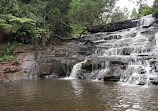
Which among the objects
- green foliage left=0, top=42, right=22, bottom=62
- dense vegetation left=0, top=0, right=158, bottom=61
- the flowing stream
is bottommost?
the flowing stream

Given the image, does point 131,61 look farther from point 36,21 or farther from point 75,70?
point 36,21

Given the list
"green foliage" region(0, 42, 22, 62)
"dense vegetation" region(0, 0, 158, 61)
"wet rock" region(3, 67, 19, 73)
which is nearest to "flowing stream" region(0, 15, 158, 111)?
"wet rock" region(3, 67, 19, 73)

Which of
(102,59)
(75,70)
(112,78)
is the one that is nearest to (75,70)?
(75,70)

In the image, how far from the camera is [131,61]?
401 inches

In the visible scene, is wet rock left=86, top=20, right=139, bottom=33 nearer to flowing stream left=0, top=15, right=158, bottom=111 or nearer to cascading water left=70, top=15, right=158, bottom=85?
flowing stream left=0, top=15, right=158, bottom=111

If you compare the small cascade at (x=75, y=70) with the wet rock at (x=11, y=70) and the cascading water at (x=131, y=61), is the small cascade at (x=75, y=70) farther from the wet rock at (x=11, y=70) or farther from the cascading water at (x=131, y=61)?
the wet rock at (x=11, y=70)

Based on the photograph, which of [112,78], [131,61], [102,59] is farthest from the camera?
[102,59]

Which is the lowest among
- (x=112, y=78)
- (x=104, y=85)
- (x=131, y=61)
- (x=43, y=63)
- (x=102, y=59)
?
(x=104, y=85)

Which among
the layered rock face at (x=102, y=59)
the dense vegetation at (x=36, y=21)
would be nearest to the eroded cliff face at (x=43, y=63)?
the layered rock face at (x=102, y=59)

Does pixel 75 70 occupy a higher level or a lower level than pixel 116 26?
lower

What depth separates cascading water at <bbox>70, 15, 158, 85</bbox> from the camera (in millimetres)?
8977

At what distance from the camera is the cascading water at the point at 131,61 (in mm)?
8977

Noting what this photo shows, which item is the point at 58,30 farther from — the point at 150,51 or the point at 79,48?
the point at 150,51

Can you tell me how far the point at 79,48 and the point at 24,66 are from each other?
5.98 meters
